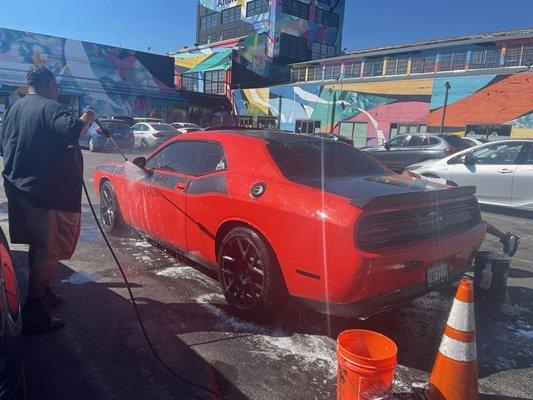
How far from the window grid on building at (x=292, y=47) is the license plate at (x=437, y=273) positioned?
4410 centimetres

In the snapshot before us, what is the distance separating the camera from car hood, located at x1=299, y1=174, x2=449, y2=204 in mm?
2887

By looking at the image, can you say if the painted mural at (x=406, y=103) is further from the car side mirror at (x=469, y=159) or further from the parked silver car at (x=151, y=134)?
the car side mirror at (x=469, y=159)

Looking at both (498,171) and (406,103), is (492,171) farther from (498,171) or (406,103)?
(406,103)

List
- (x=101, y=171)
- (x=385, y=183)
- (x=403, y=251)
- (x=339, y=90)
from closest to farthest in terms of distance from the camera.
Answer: (x=403, y=251), (x=385, y=183), (x=101, y=171), (x=339, y=90)

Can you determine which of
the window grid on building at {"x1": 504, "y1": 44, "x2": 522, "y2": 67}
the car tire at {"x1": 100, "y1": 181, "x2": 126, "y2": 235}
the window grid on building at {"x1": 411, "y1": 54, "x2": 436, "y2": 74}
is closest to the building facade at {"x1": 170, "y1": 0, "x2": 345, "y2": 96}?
the window grid on building at {"x1": 411, "y1": 54, "x2": 436, "y2": 74}

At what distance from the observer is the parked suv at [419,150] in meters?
10.8

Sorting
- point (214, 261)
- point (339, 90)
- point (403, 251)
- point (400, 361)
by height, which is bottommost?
point (400, 361)

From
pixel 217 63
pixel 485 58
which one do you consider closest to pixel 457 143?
pixel 485 58

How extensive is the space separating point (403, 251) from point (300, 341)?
0.99 metres

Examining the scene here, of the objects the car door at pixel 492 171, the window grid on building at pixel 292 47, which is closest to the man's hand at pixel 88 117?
the car door at pixel 492 171

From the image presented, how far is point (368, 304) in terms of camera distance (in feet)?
8.79

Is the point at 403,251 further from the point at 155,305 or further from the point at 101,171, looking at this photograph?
the point at 101,171

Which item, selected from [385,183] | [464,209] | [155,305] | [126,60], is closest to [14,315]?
[155,305]

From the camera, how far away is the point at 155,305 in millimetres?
3512
